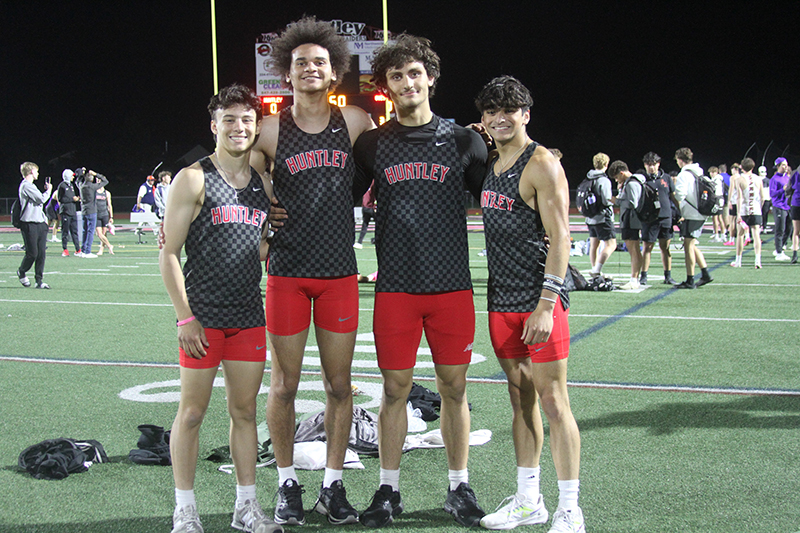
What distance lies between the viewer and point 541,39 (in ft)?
178

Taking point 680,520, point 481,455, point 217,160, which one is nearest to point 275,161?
point 217,160

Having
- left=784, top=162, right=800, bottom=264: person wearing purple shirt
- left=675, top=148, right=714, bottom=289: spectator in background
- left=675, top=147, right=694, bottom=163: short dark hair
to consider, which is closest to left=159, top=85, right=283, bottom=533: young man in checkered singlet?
left=675, top=148, right=714, bottom=289: spectator in background

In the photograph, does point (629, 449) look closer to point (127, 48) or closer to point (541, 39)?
point (541, 39)

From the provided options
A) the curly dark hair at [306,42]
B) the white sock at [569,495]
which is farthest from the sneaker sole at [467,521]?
the curly dark hair at [306,42]

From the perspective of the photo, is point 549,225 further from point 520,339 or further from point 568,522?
point 568,522

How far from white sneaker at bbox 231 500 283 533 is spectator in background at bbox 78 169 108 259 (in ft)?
49.5

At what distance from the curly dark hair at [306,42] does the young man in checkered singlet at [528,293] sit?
786 mm

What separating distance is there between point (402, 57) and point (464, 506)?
203cm

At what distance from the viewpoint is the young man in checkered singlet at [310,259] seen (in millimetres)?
3525

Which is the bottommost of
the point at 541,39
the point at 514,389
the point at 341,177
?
the point at 514,389

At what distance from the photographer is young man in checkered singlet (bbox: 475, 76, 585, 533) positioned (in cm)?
324

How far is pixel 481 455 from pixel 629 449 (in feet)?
2.67

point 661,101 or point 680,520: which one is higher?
point 661,101

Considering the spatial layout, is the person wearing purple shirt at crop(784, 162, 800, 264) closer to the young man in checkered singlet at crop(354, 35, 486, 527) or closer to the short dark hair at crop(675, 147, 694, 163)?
the short dark hair at crop(675, 147, 694, 163)
